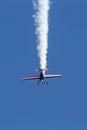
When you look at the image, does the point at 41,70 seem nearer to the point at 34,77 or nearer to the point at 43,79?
the point at 43,79

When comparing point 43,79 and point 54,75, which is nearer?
point 43,79

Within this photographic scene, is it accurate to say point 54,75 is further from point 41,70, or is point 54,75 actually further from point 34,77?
point 41,70

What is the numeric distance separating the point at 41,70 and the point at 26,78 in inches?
405

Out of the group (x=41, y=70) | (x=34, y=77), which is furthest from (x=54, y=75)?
(x=41, y=70)

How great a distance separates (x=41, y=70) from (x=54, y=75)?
9.59 m

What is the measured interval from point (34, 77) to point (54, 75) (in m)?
4.23

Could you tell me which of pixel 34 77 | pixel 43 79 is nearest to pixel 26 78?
pixel 34 77

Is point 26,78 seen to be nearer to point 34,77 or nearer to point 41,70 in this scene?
point 34,77

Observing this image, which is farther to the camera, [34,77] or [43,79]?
[34,77]

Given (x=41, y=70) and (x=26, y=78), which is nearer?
(x=41, y=70)

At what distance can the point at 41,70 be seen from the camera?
209 feet

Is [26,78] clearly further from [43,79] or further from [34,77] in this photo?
[43,79]

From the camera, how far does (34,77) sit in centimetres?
7012

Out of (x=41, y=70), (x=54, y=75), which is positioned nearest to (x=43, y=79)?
(x=41, y=70)
